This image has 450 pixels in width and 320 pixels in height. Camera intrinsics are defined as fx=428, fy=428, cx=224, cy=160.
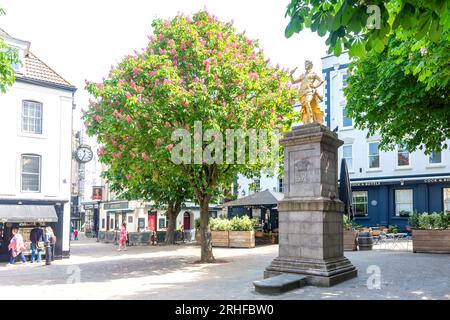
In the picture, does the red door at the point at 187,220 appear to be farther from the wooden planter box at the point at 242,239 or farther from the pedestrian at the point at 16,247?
the pedestrian at the point at 16,247

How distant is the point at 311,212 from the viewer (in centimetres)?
1170

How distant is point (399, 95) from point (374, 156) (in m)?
20.0

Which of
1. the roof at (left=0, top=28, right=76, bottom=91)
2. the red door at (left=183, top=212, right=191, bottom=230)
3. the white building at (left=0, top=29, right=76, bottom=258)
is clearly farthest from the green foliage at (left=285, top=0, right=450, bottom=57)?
the red door at (left=183, top=212, right=191, bottom=230)

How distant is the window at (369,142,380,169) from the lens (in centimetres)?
3275

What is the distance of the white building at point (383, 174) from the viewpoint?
29672mm

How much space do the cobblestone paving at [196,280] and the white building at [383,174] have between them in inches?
524

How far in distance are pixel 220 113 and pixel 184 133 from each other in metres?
1.50

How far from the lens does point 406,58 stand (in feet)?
43.7

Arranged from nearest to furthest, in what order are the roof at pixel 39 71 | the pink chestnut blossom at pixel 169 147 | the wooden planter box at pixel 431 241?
the pink chestnut blossom at pixel 169 147 → the wooden planter box at pixel 431 241 → the roof at pixel 39 71

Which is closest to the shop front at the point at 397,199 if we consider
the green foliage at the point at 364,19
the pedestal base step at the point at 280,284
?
the pedestal base step at the point at 280,284

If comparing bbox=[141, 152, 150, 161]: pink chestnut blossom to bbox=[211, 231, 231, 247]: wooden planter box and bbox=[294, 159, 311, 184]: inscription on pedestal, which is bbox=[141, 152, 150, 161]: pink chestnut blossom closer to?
bbox=[294, 159, 311, 184]: inscription on pedestal

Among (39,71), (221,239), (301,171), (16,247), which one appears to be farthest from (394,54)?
(39,71)

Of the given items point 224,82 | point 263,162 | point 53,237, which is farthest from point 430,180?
point 53,237

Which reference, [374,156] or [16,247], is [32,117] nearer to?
[16,247]
